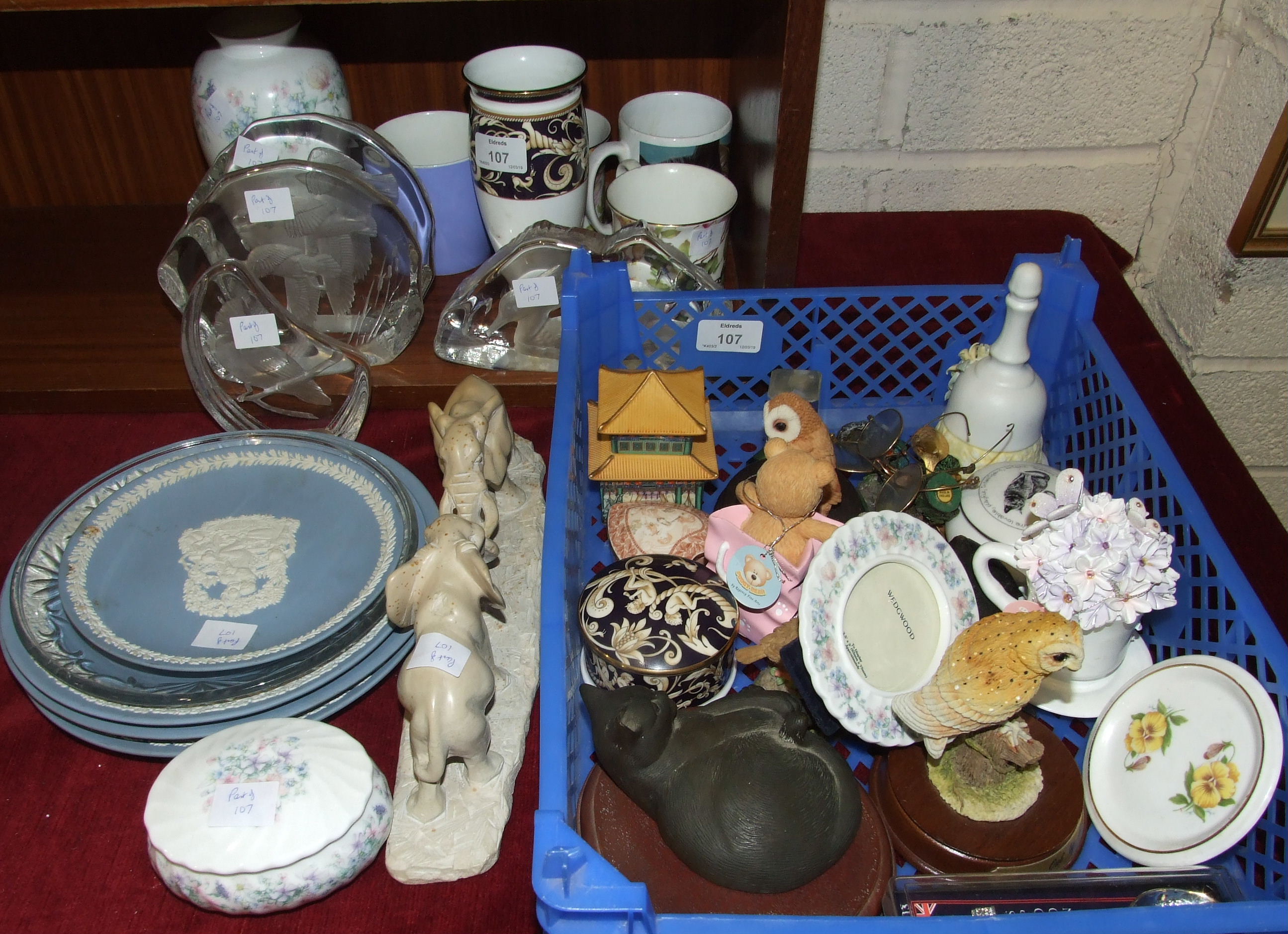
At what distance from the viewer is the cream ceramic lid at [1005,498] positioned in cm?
70

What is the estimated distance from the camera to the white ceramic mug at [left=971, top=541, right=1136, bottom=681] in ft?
2.09

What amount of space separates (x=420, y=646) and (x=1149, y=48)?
3.59ft

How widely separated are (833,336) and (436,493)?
1.45 ft

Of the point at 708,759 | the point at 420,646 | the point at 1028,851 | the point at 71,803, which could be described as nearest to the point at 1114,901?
the point at 1028,851

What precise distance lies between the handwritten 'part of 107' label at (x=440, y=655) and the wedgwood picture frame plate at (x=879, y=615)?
0.73ft

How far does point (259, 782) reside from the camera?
594 millimetres

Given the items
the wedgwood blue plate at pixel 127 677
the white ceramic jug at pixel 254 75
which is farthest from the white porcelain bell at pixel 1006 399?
the white ceramic jug at pixel 254 75

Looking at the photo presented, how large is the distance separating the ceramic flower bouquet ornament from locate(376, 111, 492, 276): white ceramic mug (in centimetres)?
73

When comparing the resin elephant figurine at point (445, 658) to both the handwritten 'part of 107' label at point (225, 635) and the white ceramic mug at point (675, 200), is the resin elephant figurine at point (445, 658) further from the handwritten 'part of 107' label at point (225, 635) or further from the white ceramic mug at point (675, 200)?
the white ceramic mug at point (675, 200)

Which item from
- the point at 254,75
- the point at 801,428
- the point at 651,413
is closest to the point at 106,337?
the point at 254,75

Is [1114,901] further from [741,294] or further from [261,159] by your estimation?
[261,159]

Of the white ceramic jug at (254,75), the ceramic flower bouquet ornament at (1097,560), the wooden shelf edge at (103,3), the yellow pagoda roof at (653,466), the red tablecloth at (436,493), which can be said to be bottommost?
the red tablecloth at (436,493)

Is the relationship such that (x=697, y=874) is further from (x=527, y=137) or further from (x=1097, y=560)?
(x=527, y=137)

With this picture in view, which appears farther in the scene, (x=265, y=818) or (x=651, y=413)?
(x=651, y=413)
